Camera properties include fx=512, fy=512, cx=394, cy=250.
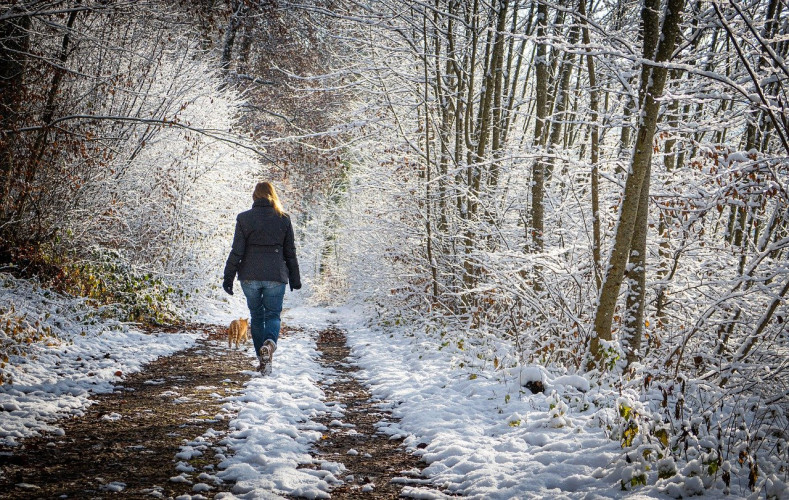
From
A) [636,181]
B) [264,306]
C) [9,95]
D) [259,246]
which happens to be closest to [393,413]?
[264,306]

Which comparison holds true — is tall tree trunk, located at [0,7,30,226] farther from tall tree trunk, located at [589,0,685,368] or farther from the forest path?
tall tree trunk, located at [589,0,685,368]

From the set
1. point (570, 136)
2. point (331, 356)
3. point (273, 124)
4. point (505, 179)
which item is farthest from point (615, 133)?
point (273, 124)

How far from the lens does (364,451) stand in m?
4.15

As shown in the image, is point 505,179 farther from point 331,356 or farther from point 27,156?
point 27,156

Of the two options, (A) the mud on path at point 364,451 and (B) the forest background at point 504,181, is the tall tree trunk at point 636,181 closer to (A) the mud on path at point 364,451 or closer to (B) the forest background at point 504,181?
(B) the forest background at point 504,181

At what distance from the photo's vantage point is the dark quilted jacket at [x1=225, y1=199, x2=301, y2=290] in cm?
639

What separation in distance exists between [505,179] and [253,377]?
24.2 feet

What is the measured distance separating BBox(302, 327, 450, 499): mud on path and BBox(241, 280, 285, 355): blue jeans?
38.2 inches

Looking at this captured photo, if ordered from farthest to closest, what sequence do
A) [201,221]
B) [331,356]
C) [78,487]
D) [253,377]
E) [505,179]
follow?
[201,221] → [505,179] → [331,356] → [253,377] → [78,487]

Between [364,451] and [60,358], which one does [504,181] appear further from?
[60,358]

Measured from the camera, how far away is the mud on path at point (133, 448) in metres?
2.95

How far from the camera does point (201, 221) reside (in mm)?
14773

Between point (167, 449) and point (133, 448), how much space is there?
8.8 inches

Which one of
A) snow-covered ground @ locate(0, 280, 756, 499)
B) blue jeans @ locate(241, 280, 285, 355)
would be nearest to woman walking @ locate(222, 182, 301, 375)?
blue jeans @ locate(241, 280, 285, 355)
